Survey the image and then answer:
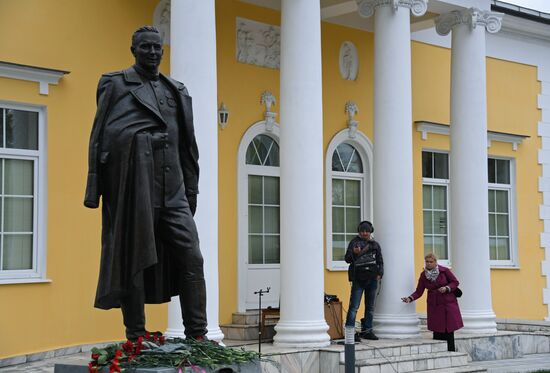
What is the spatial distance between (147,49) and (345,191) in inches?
386

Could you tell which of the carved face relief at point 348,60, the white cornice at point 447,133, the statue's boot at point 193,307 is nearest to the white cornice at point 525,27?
the white cornice at point 447,133

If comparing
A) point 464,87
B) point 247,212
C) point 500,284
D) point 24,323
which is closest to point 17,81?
point 24,323

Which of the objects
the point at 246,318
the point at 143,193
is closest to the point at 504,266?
the point at 246,318

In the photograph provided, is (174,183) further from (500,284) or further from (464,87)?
(500,284)

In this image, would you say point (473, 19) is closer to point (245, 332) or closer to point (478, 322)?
point (478, 322)

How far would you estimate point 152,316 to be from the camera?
12.6 m

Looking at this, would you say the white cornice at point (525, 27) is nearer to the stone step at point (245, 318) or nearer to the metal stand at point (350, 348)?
the stone step at point (245, 318)

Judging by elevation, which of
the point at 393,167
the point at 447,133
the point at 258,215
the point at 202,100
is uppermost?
the point at 447,133

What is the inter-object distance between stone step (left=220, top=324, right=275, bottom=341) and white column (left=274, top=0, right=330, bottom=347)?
89 centimetres

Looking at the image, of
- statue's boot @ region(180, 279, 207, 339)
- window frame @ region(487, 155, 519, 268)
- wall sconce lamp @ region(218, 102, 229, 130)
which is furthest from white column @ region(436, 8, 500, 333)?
statue's boot @ region(180, 279, 207, 339)

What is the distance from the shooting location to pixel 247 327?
A: 12922 millimetres

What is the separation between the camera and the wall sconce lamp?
1380cm

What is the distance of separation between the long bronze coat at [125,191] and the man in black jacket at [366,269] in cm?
649

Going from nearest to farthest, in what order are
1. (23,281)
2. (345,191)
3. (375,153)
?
(23,281)
(375,153)
(345,191)
